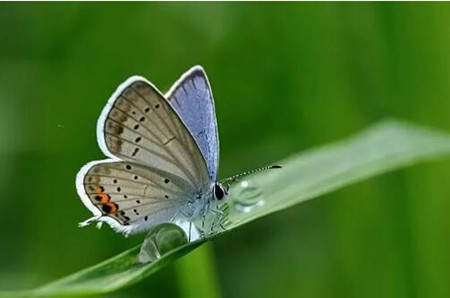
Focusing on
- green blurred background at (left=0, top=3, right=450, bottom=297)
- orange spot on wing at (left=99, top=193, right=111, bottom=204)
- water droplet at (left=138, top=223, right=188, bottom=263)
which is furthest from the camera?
green blurred background at (left=0, top=3, right=450, bottom=297)

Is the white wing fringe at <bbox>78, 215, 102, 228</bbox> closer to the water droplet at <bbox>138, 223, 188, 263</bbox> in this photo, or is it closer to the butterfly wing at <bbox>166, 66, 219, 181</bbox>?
the water droplet at <bbox>138, 223, 188, 263</bbox>

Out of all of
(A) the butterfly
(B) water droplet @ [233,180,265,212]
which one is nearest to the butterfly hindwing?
(A) the butterfly

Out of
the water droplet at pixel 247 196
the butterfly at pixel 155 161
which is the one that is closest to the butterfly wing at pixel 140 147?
the butterfly at pixel 155 161

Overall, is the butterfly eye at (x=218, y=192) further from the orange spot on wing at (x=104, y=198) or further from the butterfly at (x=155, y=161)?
the orange spot on wing at (x=104, y=198)

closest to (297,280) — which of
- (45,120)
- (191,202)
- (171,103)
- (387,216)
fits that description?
(387,216)

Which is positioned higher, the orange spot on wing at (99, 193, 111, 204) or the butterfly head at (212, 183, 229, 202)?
the butterfly head at (212, 183, 229, 202)

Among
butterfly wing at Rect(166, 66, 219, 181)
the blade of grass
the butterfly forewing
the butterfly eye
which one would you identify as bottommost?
the blade of grass
